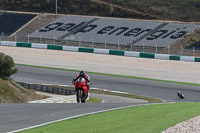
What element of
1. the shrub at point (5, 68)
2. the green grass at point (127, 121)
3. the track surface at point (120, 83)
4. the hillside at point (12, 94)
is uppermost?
the shrub at point (5, 68)

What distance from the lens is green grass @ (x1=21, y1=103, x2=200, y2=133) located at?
41.4ft

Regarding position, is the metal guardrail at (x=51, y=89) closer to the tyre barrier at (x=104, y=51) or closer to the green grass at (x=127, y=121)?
the green grass at (x=127, y=121)

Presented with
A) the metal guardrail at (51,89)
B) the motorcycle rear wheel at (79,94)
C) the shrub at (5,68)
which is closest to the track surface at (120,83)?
the metal guardrail at (51,89)

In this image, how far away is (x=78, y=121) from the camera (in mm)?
14273

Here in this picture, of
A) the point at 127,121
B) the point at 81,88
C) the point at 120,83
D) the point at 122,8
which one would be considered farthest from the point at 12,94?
the point at 122,8

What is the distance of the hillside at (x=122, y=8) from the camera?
7269 centimetres

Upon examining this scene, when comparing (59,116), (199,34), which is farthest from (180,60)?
(59,116)

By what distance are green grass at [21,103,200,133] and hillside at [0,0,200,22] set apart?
184ft

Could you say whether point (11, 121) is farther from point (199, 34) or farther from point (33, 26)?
point (33, 26)

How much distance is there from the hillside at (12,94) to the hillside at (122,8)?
158 ft

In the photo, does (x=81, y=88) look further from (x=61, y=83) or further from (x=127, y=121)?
(x=61, y=83)

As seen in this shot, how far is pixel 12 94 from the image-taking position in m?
23.7

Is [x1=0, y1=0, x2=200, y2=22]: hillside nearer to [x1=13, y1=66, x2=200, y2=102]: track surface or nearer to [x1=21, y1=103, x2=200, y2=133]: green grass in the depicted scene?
[x1=13, y1=66, x2=200, y2=102]: track surface

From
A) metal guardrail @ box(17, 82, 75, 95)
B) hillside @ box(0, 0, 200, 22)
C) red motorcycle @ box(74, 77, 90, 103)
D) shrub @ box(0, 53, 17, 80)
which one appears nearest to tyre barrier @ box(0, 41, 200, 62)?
metal guardrail @ box(17, 82, 75, 95)
